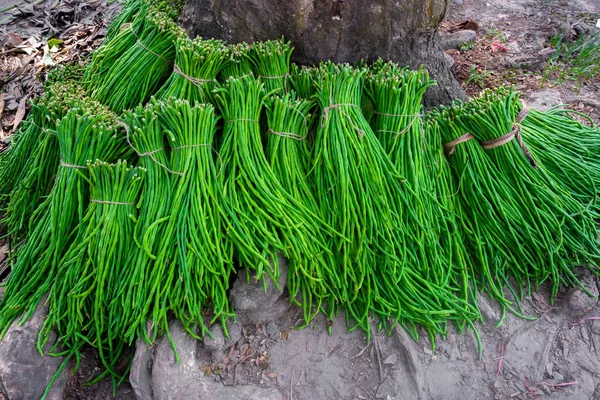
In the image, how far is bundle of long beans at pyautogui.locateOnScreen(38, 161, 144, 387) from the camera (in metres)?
1.68

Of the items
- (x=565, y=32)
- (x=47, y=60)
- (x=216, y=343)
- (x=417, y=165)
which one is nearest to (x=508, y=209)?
(x=417, y=165)

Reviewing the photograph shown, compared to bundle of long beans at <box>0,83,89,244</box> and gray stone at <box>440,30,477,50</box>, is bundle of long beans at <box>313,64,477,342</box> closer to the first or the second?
bundle of long beans at <box>0,83,89,244</box>

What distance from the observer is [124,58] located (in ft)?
7.39

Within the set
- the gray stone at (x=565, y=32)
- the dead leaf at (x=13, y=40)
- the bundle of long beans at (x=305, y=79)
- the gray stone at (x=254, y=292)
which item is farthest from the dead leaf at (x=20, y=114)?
the gray stone at (x=565, y=32)

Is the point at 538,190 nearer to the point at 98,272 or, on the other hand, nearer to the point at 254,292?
the point at 254,292

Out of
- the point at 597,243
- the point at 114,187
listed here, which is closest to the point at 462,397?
the point at 597,243

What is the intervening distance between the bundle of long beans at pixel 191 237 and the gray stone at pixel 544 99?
200 centimetres

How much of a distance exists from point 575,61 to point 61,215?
316cm

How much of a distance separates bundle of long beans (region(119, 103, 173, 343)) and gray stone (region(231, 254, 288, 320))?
1.01ft

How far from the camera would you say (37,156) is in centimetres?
205

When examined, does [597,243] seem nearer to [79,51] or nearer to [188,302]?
[188,302]

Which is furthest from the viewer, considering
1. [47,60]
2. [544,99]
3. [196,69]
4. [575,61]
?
[47,60]

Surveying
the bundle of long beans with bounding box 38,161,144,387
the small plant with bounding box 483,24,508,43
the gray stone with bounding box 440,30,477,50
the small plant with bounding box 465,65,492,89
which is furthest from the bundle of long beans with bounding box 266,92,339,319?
the small plant with bounding box 483,24,508,43

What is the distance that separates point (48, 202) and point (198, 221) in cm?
69
